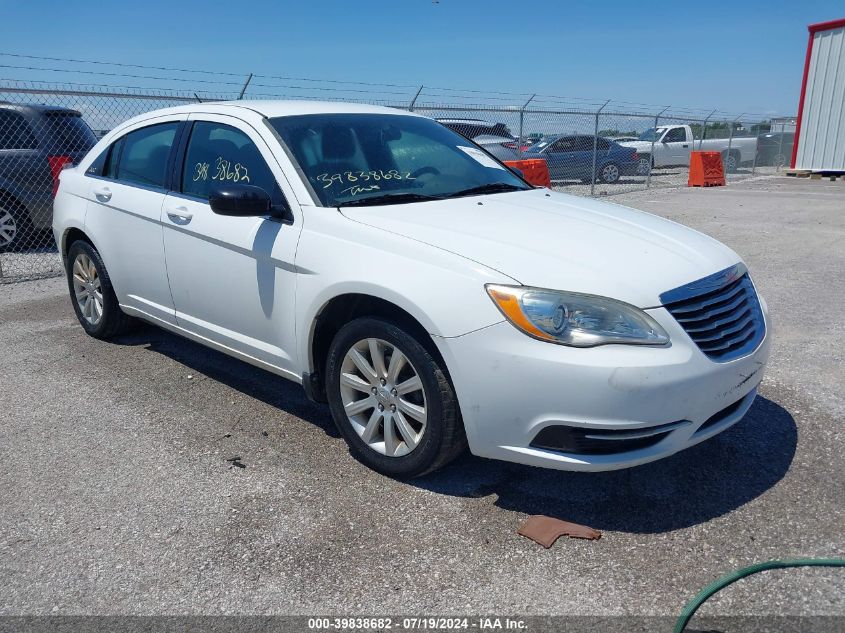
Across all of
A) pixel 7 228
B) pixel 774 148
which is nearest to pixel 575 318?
pixel 7 228

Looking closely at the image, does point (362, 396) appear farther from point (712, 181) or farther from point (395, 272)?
point (712, 181)

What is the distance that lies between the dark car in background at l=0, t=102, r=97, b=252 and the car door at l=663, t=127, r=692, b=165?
1975cm

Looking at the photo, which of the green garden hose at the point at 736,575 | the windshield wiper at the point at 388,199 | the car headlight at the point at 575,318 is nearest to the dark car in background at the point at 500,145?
the windshield wiper at the point at 388,199

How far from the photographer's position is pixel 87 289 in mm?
5301

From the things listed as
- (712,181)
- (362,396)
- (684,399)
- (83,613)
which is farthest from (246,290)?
(712,181)

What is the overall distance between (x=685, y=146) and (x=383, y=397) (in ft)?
76.4

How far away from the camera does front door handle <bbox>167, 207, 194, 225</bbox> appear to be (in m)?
4.03

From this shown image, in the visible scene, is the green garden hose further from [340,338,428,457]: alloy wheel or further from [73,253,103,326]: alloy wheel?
[73,253,103,326]: alloy wheel

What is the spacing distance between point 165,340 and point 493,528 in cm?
341

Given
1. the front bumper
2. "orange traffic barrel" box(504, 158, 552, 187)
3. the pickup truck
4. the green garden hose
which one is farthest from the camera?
the pickup truck

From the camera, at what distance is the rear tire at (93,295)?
504cm

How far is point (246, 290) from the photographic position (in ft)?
12.1

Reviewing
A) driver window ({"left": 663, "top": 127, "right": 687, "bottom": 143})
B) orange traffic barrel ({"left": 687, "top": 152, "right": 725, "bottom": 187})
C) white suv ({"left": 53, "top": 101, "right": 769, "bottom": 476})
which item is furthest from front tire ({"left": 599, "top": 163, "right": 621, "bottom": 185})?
white suv ({"left": 53, "top": 101, "right": 769, "bottom": 476})

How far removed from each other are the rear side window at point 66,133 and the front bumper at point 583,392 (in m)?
7.50
